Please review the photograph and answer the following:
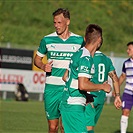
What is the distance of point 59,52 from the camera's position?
Answer: 11.3 m

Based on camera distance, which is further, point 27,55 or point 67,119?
point 27,55

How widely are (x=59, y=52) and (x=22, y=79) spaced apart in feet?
46.6

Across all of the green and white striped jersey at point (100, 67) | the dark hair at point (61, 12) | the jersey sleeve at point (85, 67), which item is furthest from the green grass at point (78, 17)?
the jersey sleeve at point (85, 67)

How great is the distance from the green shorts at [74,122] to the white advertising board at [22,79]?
53.1 feet

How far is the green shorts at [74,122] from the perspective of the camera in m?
8.86

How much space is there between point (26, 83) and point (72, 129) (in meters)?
16.6

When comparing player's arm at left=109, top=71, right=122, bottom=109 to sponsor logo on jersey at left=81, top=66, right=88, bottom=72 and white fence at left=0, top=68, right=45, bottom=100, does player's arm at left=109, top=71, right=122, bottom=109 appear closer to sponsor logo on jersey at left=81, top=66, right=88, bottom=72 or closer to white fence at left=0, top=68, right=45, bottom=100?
sponsor logo on jersey at left=81, top=66, right=88, bottom=72

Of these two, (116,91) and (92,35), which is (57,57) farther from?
(92,35)

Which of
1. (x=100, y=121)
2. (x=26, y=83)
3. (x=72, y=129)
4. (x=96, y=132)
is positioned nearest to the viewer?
(x=72, y=129)

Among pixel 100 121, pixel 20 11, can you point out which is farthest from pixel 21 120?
pixel 20 11

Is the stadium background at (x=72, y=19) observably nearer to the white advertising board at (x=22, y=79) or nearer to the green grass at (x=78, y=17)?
the green grass at (x=78, y=17)

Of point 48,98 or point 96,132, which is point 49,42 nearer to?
point 48,98

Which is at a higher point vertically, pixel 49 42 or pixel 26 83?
pixel 49 42

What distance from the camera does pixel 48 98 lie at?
1132cm
